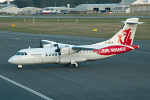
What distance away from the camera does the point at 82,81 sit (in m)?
27.4

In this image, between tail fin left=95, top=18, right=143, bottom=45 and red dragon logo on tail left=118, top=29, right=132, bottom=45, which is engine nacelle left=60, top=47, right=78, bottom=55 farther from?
red dragon logo on tail left=118, top=29, right=132, bottom=45

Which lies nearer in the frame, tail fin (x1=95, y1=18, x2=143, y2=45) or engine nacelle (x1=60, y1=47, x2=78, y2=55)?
engine nacelle (x1=60, y1=47, x2=78, y2=55)

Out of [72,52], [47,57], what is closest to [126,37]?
[72,52]

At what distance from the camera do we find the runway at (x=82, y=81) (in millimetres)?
22984

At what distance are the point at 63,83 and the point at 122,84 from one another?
5.36 m

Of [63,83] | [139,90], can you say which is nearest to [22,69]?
[63,83]

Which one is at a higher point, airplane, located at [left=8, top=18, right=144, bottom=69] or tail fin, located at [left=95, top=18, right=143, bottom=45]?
tail fin, located at [left=95, top=18, right=143, bottom=45]

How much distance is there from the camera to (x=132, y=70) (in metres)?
32.1

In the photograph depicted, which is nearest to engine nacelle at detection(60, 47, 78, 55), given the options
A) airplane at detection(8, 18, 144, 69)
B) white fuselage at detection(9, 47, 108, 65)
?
airplane at detection(8, 18, 144, 69)

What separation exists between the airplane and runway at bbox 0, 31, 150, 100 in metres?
0.98

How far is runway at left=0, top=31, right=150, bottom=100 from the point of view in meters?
23.0

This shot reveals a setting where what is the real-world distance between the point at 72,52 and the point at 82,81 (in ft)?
19.6

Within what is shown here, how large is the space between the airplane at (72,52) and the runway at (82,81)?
3.20 ft

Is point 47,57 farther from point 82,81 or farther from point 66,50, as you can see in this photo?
point 82,81
